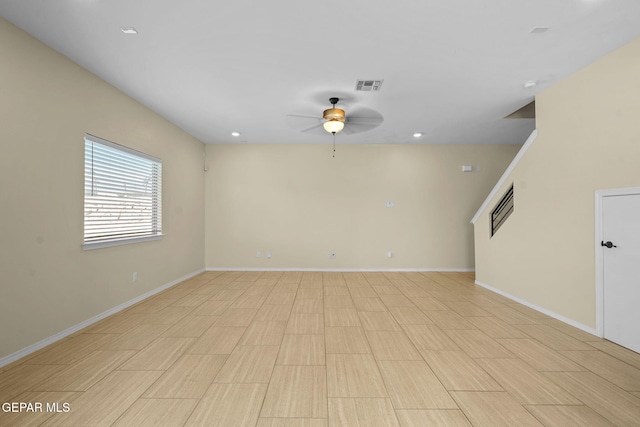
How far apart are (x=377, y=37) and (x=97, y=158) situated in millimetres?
3481

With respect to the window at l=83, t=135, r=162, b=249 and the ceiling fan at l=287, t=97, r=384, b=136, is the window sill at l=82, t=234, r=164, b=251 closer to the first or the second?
the window at l=83, t=135, r=162, b=249

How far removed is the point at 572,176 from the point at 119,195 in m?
5.71

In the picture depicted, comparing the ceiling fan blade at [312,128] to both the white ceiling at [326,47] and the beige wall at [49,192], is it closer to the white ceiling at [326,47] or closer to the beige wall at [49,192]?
the white ceiling at [326,47]

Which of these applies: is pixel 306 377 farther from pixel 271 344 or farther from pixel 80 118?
pixel 80 118

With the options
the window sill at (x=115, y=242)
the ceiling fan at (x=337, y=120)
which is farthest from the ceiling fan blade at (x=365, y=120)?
the window sill at (x=115, y=242)

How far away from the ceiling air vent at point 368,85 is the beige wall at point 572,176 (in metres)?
2.22

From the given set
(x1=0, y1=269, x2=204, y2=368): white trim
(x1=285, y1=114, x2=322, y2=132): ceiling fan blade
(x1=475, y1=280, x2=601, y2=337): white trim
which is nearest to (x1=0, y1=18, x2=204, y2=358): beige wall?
(x1=0, y1=269, x2=204, y2=368): white trim

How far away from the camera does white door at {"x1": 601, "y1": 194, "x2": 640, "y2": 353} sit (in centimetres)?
272

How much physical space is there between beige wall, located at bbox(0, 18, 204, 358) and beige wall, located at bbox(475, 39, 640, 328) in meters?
5.59

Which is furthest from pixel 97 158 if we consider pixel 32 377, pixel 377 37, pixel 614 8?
pixel 614 8

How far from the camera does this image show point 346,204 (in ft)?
21.9

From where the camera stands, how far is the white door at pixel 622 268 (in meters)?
2.72

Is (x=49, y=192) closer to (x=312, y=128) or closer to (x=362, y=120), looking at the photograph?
(x=312, y=128)

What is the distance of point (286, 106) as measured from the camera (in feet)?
14.3
